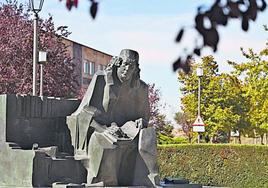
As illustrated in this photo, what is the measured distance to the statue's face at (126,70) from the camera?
40.3 feet

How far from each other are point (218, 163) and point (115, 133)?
12.1 m

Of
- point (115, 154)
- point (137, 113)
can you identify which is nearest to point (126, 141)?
point (115, 154)

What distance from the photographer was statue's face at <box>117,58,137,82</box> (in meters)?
12.3

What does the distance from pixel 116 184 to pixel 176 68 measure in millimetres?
9477

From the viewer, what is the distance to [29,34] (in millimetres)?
30750

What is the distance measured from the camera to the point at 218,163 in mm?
23609

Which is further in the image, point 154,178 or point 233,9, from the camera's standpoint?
point 154,178

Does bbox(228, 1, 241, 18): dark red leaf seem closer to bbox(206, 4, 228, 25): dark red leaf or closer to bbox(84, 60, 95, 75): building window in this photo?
bbox(206, 4, 228, 25): dark red leaf

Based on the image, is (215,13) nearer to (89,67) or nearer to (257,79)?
(257,79)

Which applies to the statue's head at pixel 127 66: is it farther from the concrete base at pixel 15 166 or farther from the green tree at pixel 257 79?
the green tree at pixel 257 79

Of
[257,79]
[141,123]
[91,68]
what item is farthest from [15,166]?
[91,68]

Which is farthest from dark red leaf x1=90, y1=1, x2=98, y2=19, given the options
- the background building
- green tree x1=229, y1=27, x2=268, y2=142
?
the background building

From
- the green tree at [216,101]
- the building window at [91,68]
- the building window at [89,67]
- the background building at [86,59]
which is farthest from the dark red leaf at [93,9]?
the building window at [91,68]

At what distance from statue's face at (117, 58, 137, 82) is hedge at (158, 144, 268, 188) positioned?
1140 centimetres
